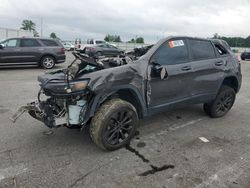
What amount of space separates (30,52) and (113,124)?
10.1 metres

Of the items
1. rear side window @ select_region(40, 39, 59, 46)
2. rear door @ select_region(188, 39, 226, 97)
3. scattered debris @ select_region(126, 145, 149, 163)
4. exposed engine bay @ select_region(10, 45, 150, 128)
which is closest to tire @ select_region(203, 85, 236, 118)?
rear door @ select_region(188, 39, 226, 97)

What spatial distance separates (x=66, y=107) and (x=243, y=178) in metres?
2.48

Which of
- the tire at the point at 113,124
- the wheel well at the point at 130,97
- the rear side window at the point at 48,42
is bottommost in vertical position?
the tire at the point at 113,124

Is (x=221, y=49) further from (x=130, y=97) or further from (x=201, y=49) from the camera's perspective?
(x=130, y=97)

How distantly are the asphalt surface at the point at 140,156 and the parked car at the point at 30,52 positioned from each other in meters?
7.64

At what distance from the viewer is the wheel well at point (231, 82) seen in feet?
17.7

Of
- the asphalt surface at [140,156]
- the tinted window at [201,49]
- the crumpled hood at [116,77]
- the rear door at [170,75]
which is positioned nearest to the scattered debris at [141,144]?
Answer: the asphalt surface at [140,156]

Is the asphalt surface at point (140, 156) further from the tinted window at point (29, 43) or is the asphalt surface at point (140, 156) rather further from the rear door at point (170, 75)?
the tinted window at point (29, 43)

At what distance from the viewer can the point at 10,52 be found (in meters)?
11.9

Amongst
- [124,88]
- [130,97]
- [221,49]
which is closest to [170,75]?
[130,97]

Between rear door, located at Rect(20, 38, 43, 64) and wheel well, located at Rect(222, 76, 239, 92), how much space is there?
9713 mm

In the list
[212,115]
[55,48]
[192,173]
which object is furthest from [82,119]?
[55,48]

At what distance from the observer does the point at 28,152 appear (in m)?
3.67

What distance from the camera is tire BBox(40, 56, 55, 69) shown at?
503 inches
